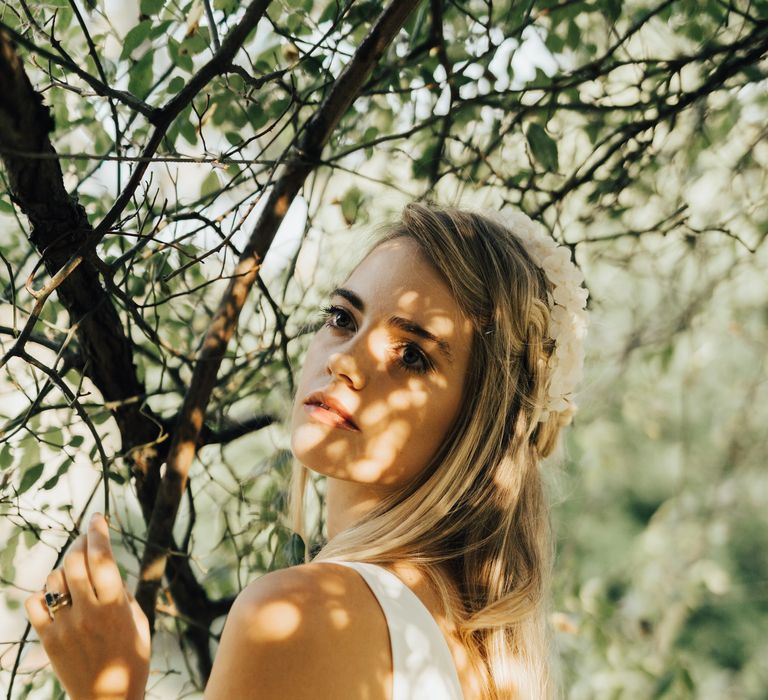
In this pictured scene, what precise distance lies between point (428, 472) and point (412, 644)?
41cm

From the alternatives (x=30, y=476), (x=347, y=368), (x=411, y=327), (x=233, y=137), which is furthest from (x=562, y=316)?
(x=30, y=476)

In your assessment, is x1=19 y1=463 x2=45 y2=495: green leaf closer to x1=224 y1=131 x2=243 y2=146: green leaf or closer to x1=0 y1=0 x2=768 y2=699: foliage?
x1=0 y1=0 x2=768 y2=699: foliage

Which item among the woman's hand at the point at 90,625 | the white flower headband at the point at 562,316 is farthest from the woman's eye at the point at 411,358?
the woman's hand at the point at 90,625

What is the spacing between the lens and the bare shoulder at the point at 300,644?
1.15m

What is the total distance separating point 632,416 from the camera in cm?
434

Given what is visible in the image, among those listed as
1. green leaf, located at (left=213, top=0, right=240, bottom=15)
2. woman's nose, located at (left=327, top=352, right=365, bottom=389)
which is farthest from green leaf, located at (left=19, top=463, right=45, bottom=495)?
green leaf, located at (left=213, top=0, right=240, bottom=15)

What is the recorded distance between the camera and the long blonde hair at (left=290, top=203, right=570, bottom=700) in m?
1.54

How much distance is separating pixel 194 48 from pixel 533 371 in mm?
955

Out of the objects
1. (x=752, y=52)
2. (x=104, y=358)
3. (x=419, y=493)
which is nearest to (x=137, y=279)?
(x=104, y=358)

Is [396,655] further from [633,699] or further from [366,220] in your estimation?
[633,699]

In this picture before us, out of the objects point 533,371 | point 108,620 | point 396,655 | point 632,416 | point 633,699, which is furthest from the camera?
point 632,416

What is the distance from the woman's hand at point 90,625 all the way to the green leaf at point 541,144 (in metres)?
1.39

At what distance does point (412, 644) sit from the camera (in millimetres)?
1305

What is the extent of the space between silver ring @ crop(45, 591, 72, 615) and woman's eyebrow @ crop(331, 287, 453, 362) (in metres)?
0.77
